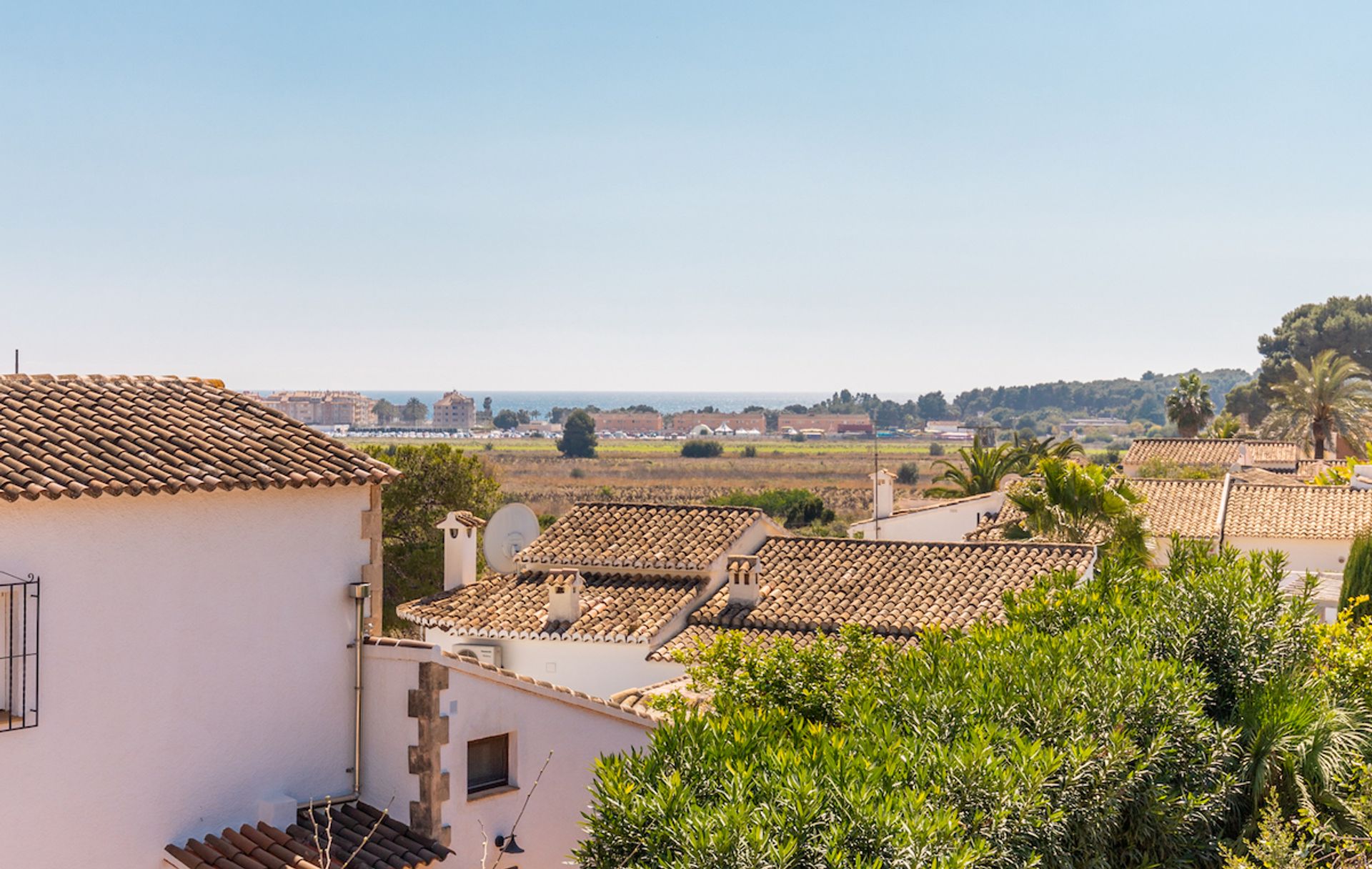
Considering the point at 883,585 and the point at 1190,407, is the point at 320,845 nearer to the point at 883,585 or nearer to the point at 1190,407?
the point at 883,585

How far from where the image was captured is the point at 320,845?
9812mm

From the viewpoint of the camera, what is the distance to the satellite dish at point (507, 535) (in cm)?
2438

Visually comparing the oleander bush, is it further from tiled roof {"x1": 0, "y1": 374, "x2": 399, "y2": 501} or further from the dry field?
the dry field

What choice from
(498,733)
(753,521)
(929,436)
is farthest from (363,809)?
(929,436)

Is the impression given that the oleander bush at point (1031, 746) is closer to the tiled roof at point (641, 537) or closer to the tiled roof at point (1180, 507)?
the tiled roof at point (641, 537)

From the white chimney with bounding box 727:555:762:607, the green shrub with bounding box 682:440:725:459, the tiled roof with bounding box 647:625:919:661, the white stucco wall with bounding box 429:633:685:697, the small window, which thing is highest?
the white chimney with bounding box 727:555:762:607

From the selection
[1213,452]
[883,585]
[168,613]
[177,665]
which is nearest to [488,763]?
[177,665]

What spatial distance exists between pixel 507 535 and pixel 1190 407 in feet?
202

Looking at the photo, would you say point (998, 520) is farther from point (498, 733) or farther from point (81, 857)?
point (81, 857)

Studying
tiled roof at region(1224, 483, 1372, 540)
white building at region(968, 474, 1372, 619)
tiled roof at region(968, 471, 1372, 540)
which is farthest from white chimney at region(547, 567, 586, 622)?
tiled roof at region(1224, 483, 1372, 540)

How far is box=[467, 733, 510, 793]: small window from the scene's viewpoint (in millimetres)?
11773

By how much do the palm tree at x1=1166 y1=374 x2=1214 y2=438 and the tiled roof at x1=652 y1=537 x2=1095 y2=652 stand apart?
5827 centimetres

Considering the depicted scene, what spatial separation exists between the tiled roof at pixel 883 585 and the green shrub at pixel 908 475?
78.7 meters

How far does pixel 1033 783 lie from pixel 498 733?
621cm
